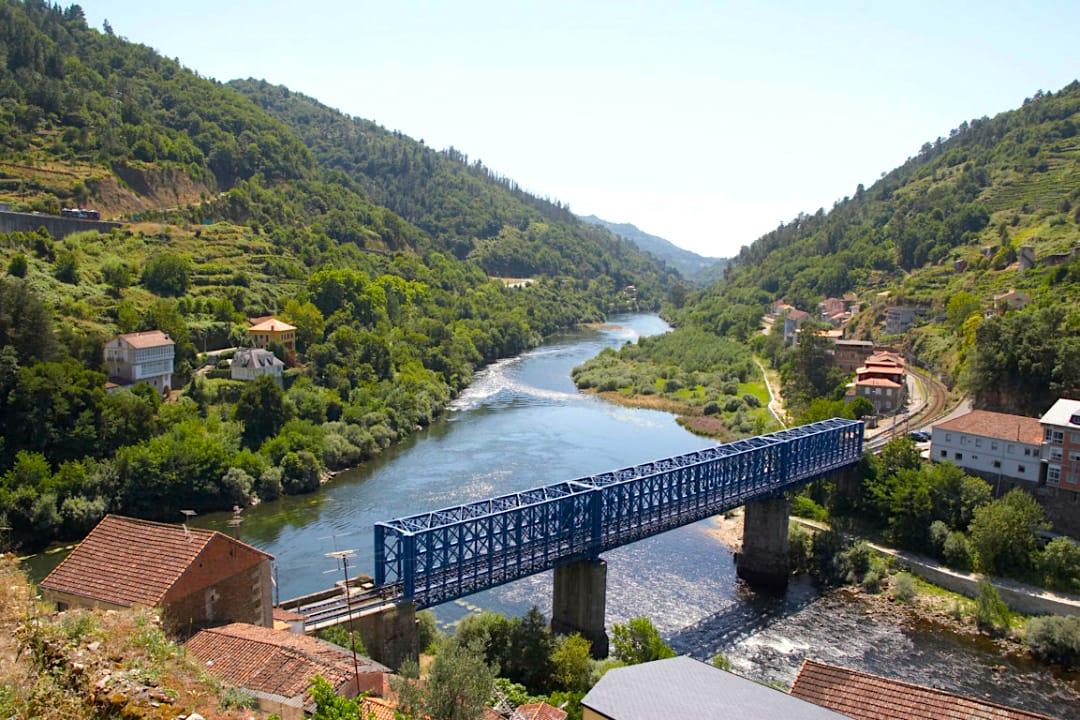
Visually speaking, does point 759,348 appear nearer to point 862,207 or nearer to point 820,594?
point 862,207

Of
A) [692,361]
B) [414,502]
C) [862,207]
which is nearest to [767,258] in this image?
[862,207]

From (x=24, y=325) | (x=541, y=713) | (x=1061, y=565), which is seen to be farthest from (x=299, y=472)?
(x=1061, y=565)

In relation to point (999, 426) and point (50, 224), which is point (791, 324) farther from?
point (50, 224)

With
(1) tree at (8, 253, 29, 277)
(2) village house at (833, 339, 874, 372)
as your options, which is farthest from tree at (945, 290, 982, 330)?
(1) tree at (8, 253, 29, 277)

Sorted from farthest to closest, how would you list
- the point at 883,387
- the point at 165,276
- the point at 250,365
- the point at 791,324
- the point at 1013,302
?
the point at 791,324 → the point at 165,276 → the point at 1013,302 → the point at 250,365 → the point at 883,387

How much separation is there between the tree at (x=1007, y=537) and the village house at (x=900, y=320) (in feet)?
138

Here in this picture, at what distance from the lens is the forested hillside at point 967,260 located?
4662 cm

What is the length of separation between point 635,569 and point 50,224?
59843 millimetres

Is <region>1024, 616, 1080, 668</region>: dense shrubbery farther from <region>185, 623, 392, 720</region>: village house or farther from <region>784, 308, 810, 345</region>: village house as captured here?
<region>784, 308, 810, 345</region>: village house

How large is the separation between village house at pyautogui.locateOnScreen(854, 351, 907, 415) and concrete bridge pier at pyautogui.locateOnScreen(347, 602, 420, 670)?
4098cm

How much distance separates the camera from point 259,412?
165 feet

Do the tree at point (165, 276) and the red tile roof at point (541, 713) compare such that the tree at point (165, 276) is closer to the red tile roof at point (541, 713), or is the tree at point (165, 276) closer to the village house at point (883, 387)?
the village house at point (883, 387)

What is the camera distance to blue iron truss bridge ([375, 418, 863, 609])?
26.5m

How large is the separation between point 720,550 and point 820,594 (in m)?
5.99
